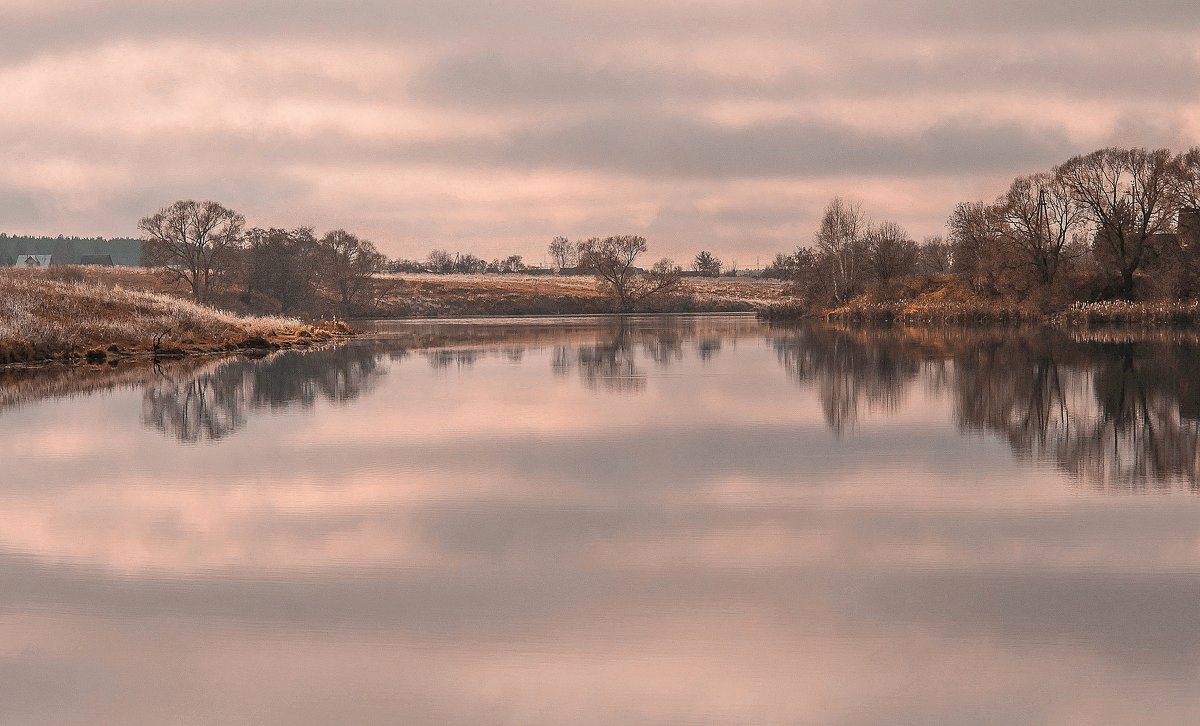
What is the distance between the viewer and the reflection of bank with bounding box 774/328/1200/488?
37.8ft

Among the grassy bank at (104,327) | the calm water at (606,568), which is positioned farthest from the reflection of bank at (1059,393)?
the grassy bank at (104,327)

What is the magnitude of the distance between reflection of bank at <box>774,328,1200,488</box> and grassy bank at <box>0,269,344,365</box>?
17971mm

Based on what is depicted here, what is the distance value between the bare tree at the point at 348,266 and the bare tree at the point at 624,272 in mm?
21514

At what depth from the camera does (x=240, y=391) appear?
Answer: 20.6 metres

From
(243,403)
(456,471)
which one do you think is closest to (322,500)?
(456,471)

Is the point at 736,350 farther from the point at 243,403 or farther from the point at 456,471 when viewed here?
the point at 456,471

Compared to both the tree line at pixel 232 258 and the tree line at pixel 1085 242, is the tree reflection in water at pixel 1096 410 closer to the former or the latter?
the tree line at pixel 1085 242

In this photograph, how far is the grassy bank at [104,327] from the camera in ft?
97.1

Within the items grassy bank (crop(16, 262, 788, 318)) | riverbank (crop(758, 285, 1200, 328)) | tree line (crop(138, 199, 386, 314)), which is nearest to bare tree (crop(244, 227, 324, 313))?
tree line (crop(138, 199, 386, 314))

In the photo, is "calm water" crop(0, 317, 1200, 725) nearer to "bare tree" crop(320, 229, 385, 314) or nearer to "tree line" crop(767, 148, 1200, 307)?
"tree line" crop(767, 148, 1200, 307)

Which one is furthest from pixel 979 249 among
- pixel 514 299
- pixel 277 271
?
pixel 514 299

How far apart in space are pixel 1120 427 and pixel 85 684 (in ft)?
40.3

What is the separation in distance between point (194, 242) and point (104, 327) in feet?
107

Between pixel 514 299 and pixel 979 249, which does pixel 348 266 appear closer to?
pixel 514 299
